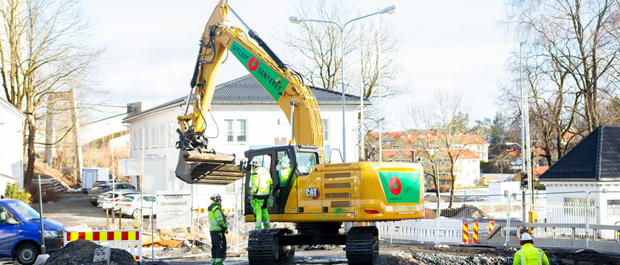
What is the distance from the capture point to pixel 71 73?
1628 inches

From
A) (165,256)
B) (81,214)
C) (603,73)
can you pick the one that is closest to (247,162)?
(165,256)

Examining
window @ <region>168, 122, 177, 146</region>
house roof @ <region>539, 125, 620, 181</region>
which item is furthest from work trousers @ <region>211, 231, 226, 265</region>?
window @ <region>168, 122, 177, 146</region>

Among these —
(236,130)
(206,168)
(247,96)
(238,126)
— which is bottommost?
(206,168)

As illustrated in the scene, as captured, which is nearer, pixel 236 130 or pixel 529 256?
pixel 529 256

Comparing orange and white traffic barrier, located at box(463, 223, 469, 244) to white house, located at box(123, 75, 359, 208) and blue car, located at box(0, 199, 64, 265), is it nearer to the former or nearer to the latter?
blue car, located at box(0, 199, 64, 265)

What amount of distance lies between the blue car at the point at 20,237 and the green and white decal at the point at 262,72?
6425 millimetres

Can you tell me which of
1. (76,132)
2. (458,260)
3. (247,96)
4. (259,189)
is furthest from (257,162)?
(76,132)

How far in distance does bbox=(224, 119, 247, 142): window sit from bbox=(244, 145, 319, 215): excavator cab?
25831mm

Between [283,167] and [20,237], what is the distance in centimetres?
741

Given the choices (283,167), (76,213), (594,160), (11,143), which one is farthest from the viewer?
(11,143)

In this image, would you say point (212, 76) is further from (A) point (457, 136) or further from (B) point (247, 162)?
(A) point (457, 136)

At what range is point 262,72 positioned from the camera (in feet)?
56.2

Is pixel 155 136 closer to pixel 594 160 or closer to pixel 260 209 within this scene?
pixel 594 160

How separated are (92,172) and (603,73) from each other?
39145 mm
